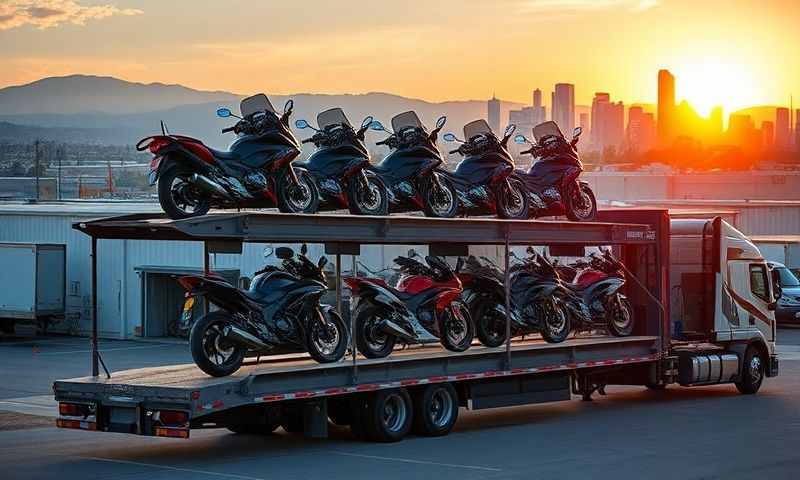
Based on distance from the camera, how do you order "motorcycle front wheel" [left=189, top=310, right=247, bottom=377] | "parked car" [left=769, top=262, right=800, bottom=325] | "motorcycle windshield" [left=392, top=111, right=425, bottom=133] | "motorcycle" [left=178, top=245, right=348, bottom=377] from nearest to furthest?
"motorcycle front wheel" [left=189, top=310, right=247, bottom=377], "motorcycle" [left=178, top=245, right=348, bottom=377], "motorcycle windshield" [left=392, top=111, right=425, bottom=133], "parked car" [left=769, top=262, right=800, bottom=325]

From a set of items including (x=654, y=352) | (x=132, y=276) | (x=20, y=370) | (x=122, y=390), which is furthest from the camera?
(x=132, y=276)

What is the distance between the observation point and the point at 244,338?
16625 millimetres

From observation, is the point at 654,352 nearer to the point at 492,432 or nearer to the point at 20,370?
the point at 492,432

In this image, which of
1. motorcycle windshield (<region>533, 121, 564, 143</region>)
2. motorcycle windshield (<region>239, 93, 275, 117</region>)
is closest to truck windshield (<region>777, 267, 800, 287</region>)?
motorcycle windshield (<region>533, 121, 564, 143</region>)

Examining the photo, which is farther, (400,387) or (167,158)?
(400,387)

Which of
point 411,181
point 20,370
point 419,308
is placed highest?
point 411,181

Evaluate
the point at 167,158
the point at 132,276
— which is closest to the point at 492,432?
the point at 167,158

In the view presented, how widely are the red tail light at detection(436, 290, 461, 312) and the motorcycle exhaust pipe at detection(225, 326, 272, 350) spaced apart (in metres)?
3.09

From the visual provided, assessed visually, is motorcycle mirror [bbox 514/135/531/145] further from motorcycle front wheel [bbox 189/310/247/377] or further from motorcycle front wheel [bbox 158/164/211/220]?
motorcycle front wheel [bbox 189/310/247/377]

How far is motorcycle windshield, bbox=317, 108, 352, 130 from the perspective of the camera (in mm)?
18656

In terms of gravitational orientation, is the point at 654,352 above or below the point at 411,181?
below

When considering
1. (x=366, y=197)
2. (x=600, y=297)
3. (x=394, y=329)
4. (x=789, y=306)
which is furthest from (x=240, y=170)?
(x=789, y=306)

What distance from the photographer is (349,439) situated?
18.2 metres

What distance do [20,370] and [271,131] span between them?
14.5 metres
